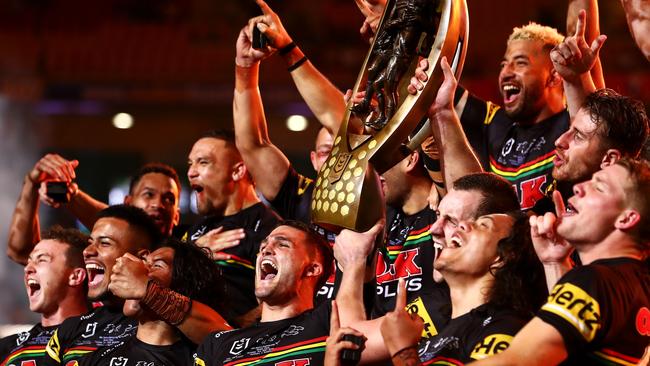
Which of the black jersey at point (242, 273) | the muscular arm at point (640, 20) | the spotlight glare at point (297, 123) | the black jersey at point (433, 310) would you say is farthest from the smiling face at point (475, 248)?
the spotlight glare at point (297, 123)

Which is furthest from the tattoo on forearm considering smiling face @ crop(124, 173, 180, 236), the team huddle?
smiling face @ crop(124, 173, 180, 236)

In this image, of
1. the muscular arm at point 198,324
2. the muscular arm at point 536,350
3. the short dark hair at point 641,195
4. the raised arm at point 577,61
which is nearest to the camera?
the muscular arm at point 536,350

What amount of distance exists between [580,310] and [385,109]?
0.86 meters

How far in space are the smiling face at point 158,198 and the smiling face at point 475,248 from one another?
2492 mm

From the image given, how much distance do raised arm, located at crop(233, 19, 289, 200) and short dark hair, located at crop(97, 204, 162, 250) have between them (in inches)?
19.4

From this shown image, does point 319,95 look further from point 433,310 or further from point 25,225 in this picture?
point 25,225

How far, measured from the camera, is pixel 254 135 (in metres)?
4.44

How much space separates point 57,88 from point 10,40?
1.00 m

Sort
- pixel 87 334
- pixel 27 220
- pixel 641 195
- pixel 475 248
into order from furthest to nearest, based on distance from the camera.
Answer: pixel 27 220 → pixel 87 334 → pixel 475 248 → pixel 641 195

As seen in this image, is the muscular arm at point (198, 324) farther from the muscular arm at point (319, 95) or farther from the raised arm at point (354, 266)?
the muscular arm at point (319, 95)

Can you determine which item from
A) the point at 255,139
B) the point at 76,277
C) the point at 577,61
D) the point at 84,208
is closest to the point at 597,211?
the point at 577,61

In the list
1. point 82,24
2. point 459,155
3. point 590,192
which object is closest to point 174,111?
point 82,24

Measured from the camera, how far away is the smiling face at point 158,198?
5188 millimetres

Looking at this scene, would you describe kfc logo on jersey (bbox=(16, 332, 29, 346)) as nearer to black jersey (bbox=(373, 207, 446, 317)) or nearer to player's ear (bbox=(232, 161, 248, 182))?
player's ear (bbox=(232, 161, 248, 182))
